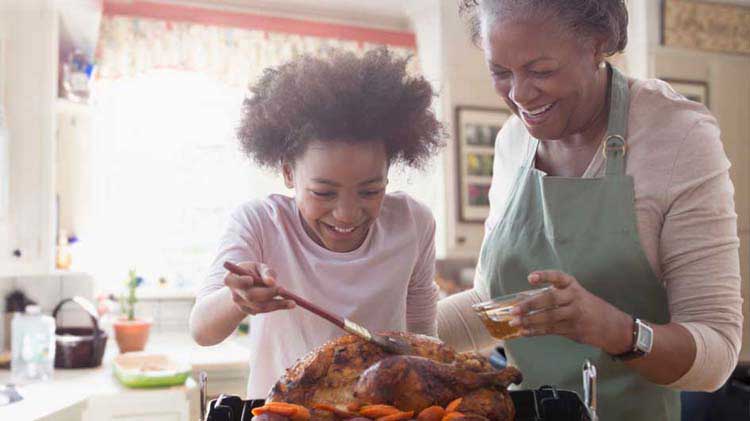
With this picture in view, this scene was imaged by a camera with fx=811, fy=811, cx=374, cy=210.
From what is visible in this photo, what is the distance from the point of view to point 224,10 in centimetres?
396

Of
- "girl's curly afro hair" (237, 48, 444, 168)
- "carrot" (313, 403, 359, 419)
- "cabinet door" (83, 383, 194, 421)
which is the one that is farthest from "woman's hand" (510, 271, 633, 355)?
"cabinet door" (83, 383, 194, 421)

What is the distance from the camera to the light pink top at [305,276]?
116cm

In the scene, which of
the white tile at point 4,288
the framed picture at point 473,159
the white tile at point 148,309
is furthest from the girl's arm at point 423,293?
the white tile at point 148,309

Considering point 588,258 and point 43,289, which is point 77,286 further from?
point 588,258

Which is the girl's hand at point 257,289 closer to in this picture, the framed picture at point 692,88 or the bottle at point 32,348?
the bottle at point 32,348

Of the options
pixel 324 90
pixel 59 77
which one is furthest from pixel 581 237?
pixel 59 77

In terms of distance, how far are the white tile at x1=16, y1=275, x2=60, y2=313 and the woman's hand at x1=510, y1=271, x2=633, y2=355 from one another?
297 cm

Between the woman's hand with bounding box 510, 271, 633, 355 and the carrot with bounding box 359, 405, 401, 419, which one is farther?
the woman's hand with bounding box 510, 271, 633, 355

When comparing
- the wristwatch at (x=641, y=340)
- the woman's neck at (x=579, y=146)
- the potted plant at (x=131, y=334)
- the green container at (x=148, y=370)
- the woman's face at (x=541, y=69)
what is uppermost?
the woman's face at (x=541, y=69)

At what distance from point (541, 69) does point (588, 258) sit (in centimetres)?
31

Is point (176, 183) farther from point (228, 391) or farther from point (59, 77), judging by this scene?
point (228, 391)

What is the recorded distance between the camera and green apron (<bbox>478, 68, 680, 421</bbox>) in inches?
46.6

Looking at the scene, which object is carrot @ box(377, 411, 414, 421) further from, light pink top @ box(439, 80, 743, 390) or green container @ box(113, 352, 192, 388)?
green container @ box(113, 352, 192, 388)

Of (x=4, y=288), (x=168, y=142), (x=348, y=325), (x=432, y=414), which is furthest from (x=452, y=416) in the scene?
(x=168, y=142)
